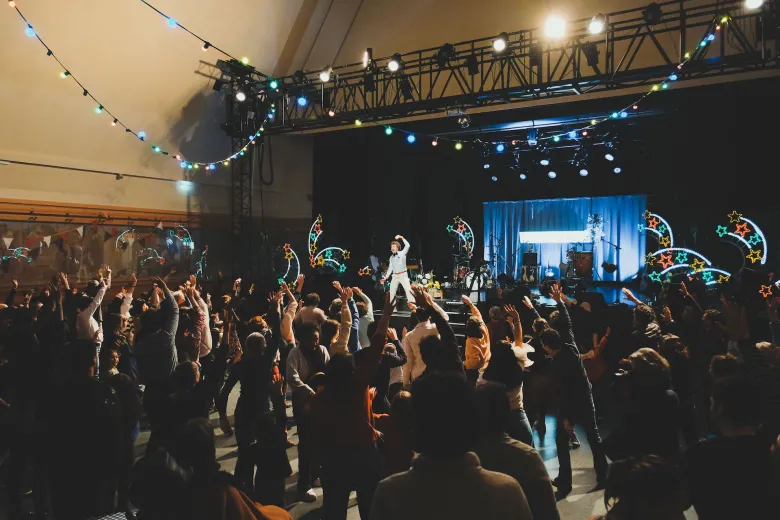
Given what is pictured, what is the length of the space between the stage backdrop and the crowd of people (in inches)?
429

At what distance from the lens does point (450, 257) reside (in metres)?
16.5

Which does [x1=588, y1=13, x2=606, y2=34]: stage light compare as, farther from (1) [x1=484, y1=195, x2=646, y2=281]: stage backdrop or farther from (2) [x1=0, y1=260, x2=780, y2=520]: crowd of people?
(1) [x1=484, y1=195, x2=646, y2=281]: stage backdrop

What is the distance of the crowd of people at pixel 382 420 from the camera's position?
1.67 m

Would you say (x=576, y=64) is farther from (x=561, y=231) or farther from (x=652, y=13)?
→ (x=561, y=231)

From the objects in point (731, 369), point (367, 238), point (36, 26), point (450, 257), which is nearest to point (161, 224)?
point (36, 26)

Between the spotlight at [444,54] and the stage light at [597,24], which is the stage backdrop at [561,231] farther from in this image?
the stage light at [597,24]

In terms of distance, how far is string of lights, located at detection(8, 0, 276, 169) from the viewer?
9234 millimetres

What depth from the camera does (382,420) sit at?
10.7ft

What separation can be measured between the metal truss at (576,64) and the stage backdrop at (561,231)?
17.8ft

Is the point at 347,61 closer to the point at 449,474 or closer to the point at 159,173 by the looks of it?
the point at 159,173

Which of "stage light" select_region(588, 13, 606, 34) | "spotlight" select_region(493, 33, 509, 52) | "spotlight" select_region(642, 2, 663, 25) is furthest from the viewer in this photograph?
"spotlight" select_region(493, 33, 509, 52)

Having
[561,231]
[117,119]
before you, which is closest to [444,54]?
[117,119]

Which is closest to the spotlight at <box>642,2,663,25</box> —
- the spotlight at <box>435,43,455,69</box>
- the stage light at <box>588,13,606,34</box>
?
the stage light at <box>588,13,606,34</box>

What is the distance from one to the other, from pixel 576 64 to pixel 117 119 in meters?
9.16
